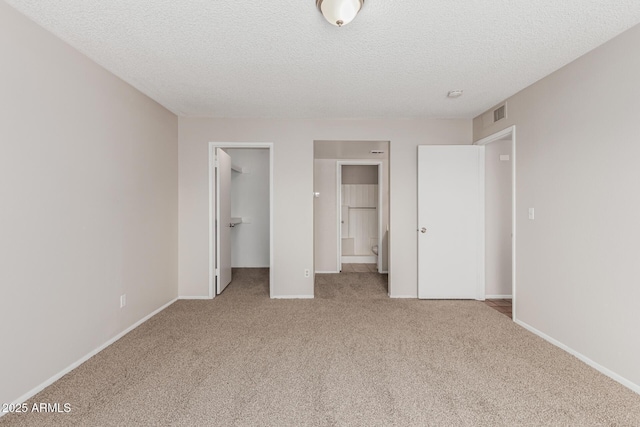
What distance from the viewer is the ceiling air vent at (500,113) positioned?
3237mm

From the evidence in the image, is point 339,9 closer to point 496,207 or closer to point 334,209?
point 496,207

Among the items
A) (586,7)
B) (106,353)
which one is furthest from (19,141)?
(586,7)

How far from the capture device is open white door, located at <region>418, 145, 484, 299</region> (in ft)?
12.5

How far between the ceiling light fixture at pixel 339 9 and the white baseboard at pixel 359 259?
531 centimetres

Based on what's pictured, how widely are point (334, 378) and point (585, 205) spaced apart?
227cm

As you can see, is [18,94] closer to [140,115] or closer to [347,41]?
[140,115]

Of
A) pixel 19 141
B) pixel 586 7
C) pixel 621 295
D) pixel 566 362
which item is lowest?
pixel 566 362

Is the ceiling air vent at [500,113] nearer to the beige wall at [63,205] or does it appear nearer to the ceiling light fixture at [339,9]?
the ceiling light fixture at [339,9]

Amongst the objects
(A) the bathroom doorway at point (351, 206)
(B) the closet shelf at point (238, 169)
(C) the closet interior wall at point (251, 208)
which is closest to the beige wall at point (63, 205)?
(B) the closet shelf at point (238, 169)

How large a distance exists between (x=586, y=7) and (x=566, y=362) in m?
2.40

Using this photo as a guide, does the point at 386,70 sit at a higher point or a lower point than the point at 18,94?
higher

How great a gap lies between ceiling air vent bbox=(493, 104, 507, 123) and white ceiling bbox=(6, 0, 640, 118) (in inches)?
4.4

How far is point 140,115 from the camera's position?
9.91 feet

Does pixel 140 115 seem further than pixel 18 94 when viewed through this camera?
Yes
